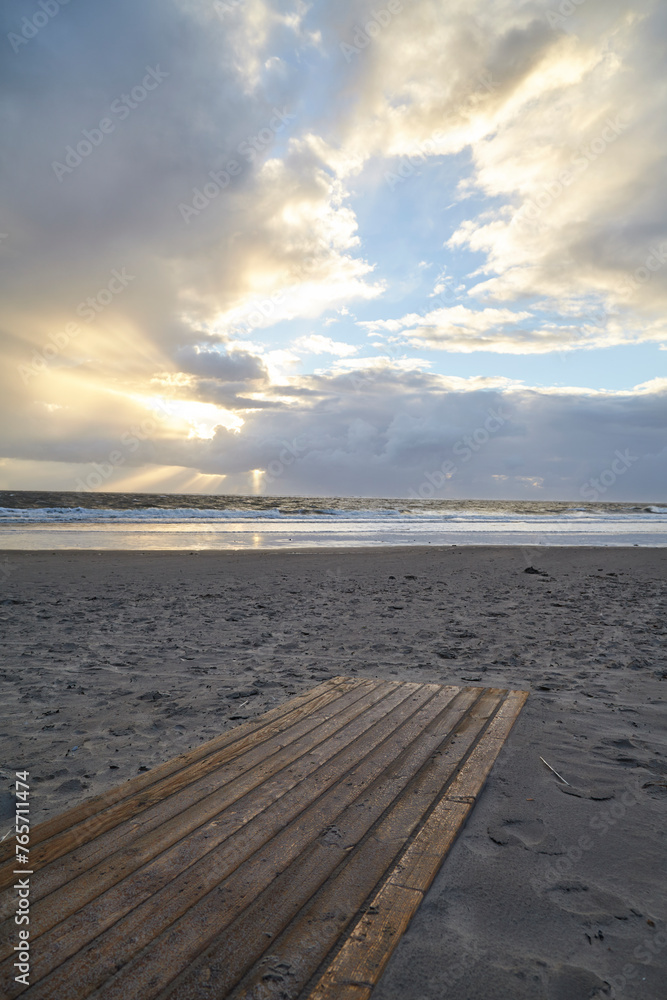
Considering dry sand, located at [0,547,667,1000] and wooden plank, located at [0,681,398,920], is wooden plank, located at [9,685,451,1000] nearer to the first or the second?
wooden plank, located at [0,681,398,920]

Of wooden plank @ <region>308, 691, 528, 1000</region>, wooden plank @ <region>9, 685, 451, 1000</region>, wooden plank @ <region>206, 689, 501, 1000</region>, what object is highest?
wooden plank @ <region>9, 685, 451, 1000</region>

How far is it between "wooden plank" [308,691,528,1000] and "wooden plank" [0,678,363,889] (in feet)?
3.97

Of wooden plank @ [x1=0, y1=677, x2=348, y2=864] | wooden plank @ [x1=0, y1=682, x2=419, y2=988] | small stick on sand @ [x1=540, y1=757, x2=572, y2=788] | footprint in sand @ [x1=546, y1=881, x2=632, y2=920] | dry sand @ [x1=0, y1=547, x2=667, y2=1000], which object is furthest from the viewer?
small stick on sand @ [x1=540, y1=757, x2=572, y2=788]

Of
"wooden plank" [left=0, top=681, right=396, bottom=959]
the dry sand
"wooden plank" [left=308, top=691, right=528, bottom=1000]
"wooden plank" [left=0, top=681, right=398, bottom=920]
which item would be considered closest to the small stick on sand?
the dry sand

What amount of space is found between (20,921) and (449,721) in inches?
107

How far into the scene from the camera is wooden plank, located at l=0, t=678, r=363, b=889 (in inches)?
90.5

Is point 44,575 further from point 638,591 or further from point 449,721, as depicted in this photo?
point 638,591

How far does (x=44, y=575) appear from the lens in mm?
11688

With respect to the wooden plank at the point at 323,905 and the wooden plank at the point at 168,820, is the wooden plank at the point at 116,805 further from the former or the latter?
the wooden plank at the point at 323,905

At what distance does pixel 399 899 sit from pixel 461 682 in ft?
10.6

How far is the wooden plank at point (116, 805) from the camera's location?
90.5 inches

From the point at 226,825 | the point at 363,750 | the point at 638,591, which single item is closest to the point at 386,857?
the point at 226,825

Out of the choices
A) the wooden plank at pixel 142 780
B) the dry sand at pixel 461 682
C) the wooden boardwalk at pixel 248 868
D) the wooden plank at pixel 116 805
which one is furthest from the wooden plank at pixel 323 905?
the wooden plank at pixel 142 780

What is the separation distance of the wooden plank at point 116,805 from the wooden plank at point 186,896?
44cm
